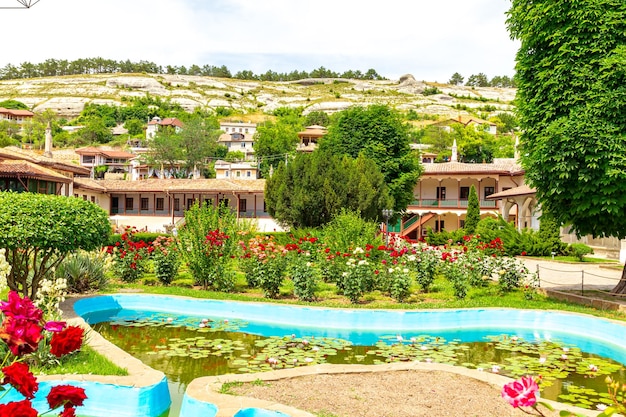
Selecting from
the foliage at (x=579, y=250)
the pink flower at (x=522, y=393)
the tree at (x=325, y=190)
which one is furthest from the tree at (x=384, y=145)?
the pink flower at (x=522, y=393)

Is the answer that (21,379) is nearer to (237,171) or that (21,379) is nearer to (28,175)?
(28,175)

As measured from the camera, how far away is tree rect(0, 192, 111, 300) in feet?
24.7

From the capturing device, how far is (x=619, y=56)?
9297 millimetres

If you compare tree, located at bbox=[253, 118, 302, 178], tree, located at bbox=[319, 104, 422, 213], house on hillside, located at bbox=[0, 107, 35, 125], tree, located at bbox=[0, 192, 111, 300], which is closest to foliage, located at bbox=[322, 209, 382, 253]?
tree, located at bbox=[0, 192, 111, 300]

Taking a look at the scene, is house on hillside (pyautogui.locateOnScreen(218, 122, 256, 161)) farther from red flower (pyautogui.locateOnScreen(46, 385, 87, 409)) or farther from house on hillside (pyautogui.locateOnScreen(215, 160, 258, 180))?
red flower (pyautogui.locateOnScreen(46, 385, 87, 409))

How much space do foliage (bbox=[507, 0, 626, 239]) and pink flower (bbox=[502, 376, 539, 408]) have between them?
828 centimetres

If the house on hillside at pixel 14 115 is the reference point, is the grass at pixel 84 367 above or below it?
below

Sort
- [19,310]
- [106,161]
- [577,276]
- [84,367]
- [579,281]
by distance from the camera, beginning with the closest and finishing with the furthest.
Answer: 1. [19,310]
2. [84,367]
3. [579,281]
4. [577,276]
5. [106,161]

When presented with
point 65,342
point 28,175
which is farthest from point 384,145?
point 65,342

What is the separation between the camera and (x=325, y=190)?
17734 millimetres

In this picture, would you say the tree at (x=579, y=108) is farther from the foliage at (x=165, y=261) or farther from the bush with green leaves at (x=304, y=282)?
the foliage at (x=165, y=261)

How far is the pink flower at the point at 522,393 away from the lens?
2.06 meters

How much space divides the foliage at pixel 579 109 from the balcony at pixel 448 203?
83.1 feet

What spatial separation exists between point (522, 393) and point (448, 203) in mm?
34926
